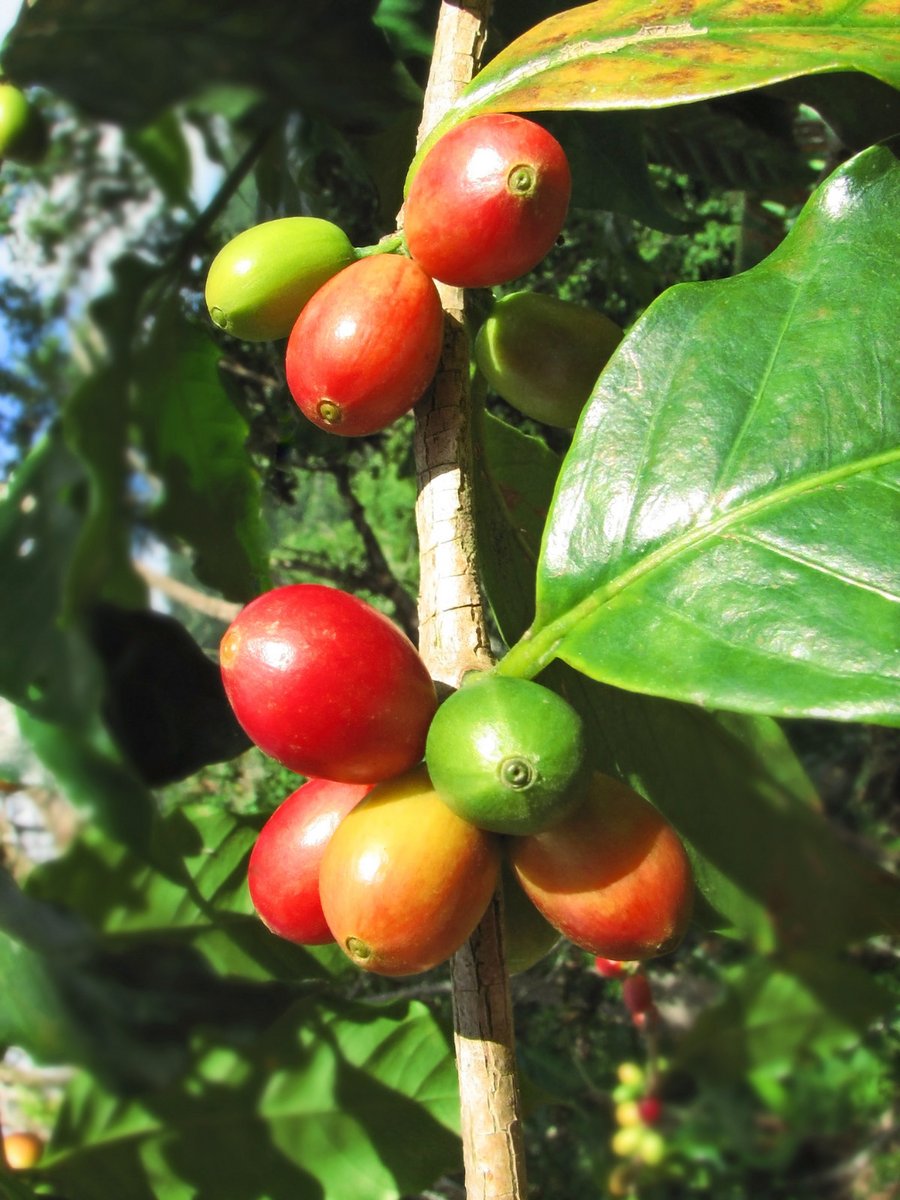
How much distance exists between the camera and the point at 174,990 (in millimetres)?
316

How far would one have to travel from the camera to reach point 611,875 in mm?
537

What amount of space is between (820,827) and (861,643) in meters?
0.09

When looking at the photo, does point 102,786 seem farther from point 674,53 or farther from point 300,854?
point 674,53

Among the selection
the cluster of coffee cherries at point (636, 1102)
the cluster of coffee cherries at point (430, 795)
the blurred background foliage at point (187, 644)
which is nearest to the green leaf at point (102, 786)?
the blurred background foliage at point (187, 644)

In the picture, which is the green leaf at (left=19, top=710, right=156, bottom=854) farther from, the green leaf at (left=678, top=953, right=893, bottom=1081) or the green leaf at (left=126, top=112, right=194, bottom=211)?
the green leaf at (left=678, top=953, right=893, bottom=1081)

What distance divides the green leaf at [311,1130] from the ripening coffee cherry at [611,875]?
6.0 inches

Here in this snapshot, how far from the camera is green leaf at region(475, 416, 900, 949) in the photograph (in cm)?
53

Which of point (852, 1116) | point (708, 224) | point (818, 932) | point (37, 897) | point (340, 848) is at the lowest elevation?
point (852, 1116)

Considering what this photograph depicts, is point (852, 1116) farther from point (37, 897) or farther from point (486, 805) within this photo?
point (37, 897)

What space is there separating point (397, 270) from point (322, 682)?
0.28m

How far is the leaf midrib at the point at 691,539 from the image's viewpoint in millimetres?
550

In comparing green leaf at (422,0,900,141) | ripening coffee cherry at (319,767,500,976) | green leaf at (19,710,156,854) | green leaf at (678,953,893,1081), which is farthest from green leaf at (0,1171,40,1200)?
green leaf at (422,0,900,141)

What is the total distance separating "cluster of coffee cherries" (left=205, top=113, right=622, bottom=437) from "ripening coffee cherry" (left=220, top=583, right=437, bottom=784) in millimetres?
163

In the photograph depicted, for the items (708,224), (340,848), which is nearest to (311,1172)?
(340,848)
